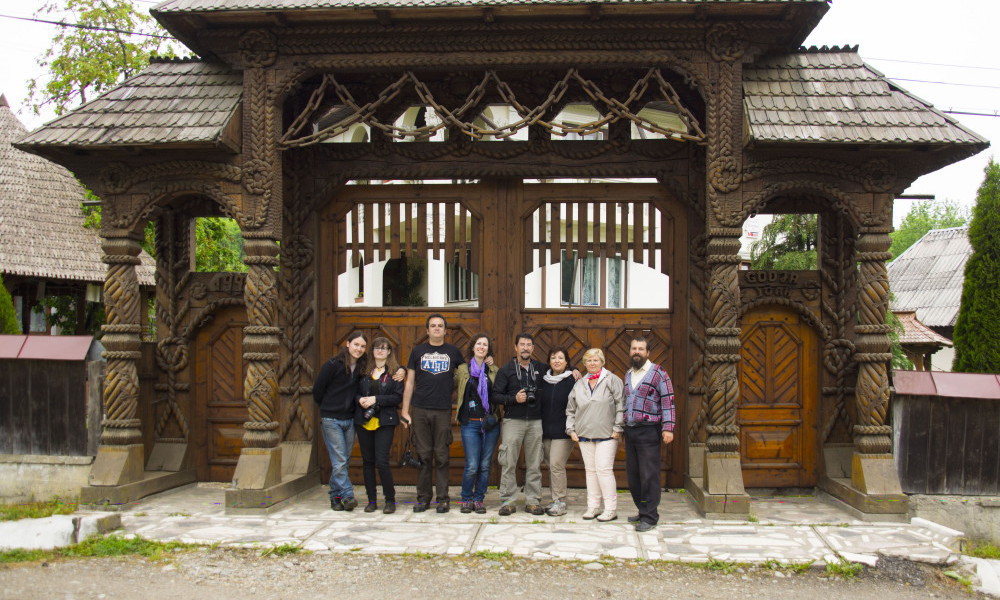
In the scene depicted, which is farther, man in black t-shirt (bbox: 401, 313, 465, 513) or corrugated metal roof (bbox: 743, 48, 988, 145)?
man in black t-shirt (bbox: 401, 313, 465, 513)

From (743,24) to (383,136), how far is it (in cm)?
414

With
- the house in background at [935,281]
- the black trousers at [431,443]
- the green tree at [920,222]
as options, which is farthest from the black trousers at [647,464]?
the green tree at [920,222]

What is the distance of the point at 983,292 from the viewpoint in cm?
845

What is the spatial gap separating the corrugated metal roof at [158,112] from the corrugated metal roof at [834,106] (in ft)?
17.9

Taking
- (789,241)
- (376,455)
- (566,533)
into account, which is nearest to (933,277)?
(789,241)

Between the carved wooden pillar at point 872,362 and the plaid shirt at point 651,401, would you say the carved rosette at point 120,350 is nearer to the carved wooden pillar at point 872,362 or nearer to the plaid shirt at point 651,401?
the plaid shirt at point 651,401

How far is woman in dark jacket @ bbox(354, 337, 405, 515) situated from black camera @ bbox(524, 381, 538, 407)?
127 centimetres

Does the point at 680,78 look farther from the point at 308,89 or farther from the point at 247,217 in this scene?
the point at 247,217

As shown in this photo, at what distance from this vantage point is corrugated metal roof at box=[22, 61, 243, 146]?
7.66 m

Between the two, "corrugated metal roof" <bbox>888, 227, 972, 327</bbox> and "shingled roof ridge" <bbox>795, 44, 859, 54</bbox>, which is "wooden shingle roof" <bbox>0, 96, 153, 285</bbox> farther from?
"corrugated metal roof" <bbox>888, 227, 972, 327</bbox>

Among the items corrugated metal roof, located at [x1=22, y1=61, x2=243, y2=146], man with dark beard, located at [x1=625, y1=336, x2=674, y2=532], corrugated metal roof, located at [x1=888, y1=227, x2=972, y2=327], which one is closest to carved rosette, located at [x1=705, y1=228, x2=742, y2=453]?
man with dark beard, located at [x1=625, y1=336, x2=674, y2=532]

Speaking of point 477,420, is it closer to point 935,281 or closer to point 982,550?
point 982,550

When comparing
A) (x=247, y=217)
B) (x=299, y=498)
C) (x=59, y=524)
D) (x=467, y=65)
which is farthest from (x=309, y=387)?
(x=467, y=65)

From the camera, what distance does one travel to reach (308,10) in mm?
7359
